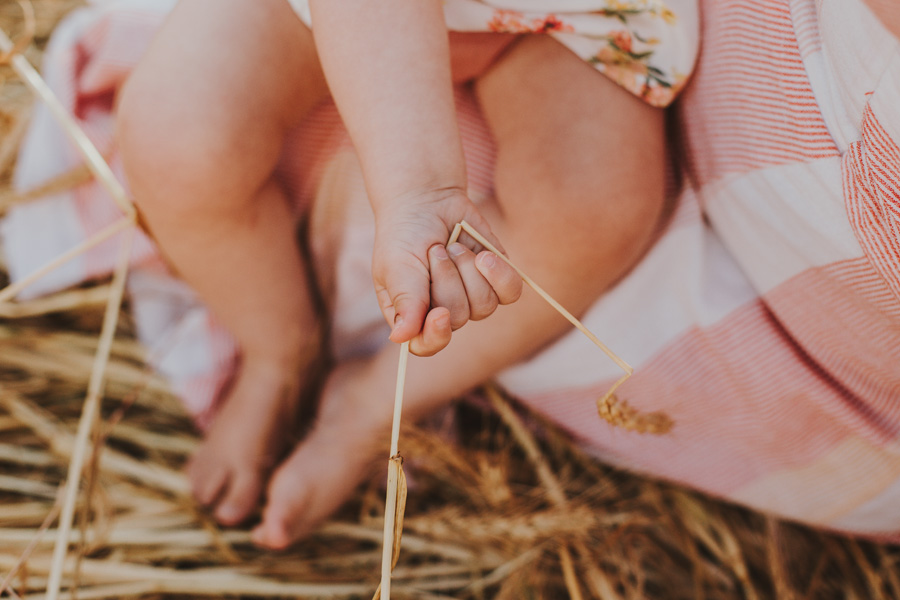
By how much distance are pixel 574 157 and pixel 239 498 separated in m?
0.52

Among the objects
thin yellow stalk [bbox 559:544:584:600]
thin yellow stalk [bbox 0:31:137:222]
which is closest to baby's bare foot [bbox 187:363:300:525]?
thin yellow stalk [bbox 0:31:137:222]

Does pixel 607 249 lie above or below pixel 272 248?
above

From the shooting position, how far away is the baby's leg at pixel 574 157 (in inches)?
24.3

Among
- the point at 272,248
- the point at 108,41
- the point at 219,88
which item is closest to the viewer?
the point at 219,88

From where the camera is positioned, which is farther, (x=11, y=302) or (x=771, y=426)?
(x=11, y=302)

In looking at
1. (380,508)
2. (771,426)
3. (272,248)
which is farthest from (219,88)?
(771,426)

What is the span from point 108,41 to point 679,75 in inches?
27.5

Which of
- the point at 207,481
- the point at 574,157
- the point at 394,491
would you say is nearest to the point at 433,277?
the point at 394,491

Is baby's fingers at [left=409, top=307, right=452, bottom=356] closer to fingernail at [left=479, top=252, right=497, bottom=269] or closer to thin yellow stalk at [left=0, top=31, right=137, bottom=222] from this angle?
fingernail at [left=479, top=252, right=497, bottom=269]

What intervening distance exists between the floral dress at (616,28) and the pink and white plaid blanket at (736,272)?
0.12 feet

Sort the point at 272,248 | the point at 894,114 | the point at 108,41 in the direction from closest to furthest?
the point at 894,114, the point at 272,248, the point at 108,41

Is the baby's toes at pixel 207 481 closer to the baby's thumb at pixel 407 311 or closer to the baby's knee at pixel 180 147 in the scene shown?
the baby's knee at pixel 180 147

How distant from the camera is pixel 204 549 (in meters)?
0.77

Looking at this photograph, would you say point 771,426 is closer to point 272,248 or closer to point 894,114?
point 894,114
